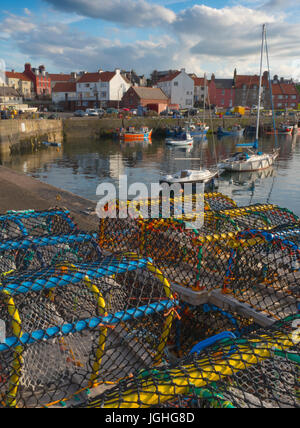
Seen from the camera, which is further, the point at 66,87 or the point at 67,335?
the point at 66,87

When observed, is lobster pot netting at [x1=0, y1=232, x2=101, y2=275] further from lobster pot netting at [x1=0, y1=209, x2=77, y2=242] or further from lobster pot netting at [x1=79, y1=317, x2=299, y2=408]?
lobster pot netting at [x1=79, y1=317, x2=299, y2=408]

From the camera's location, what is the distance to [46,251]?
427 centimetres

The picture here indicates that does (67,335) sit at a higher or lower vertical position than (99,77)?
lower

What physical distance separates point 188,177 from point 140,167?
9.39 m

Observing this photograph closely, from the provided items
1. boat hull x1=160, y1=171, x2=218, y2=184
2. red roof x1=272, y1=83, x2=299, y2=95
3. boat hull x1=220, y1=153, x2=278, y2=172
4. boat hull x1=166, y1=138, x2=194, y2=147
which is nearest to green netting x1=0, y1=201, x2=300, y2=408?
boat hull x1=160, y1=171, x2=218, y2=184

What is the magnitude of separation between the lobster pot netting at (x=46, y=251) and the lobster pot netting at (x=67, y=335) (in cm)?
83

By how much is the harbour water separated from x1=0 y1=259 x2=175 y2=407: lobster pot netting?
13.6m

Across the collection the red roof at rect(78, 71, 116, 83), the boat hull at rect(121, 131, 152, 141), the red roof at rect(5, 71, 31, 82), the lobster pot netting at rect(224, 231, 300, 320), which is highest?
the red roof at rect(5, 71, 31, 82)

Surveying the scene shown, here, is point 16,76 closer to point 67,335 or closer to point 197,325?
point 197,325

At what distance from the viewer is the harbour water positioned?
760 inches

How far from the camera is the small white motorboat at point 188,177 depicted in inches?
659

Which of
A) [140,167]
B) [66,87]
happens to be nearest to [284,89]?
[66,87]

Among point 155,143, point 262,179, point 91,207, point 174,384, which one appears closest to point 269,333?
point 174,384
